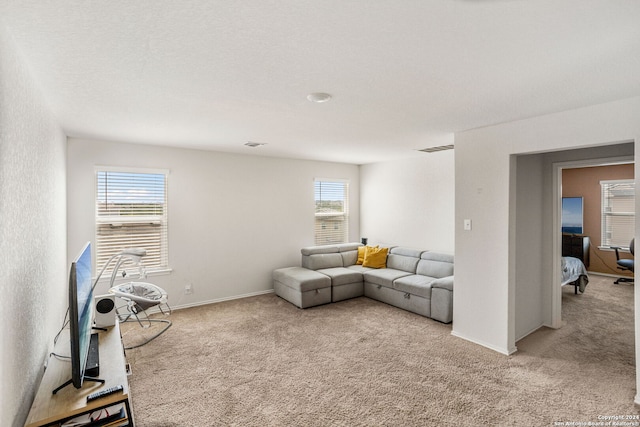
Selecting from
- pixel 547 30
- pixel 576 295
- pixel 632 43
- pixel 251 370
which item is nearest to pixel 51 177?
pixel 251 370

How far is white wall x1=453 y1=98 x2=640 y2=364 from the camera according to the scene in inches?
117

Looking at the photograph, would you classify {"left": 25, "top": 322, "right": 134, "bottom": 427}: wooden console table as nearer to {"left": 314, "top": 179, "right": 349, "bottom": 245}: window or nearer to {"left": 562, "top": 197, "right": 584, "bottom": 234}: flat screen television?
{"left": 314, "top": 179, "right": 349, "bottom": 245}: window

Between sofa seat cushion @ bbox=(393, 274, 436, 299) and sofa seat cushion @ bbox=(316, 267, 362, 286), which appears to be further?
sofa seat cushion @ bbox=(316, 267, 362, 286)

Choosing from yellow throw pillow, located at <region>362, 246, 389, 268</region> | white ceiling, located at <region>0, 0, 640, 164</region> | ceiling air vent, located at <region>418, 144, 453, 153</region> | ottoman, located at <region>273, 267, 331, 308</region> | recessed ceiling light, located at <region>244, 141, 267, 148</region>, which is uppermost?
ceiling air vent, located at <region>418, 144, 453, 153</region>

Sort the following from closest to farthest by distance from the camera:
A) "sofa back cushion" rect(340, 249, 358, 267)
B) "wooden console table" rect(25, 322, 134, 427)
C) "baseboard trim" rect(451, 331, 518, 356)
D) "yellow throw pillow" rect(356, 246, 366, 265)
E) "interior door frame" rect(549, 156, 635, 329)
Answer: "wooden console table" rect(25, 322, 134, 427) < "baseboard trim" rect(451, 331, 518, 356) < "interior door frame" rect(549, 156, 635, 329) < "sofa back cushion" rect(340, 249, 358, 267) < "yellow throw pillow" rect(356, 246, 366, 265)

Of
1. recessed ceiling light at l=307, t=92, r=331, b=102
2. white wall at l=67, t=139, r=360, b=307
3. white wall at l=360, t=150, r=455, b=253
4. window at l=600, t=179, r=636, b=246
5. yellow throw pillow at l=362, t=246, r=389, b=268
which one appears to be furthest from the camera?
window at l=600, t=179, r=636, b=246

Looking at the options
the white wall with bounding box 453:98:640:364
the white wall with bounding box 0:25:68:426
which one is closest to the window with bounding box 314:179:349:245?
the white wall with bounding box 453:98:640:364

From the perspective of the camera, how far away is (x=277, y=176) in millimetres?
5621

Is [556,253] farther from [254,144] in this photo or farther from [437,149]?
[254,144]

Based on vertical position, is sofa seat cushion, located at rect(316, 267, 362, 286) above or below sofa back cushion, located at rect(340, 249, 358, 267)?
below

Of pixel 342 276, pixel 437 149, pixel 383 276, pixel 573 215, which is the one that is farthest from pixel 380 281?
pixel 573 215

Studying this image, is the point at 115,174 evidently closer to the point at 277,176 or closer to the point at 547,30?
the point at 277,176

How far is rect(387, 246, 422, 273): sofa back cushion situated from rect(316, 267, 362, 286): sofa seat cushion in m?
0.68

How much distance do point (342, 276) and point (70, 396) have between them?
3739mm
